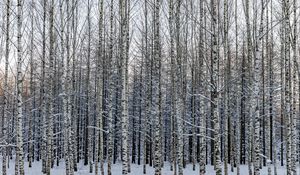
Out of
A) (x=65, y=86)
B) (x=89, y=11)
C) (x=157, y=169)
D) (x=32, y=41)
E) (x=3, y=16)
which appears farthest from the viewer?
(x=32, y=41)

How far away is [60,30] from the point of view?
16.3 meters

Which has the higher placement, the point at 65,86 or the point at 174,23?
the point at 174,23

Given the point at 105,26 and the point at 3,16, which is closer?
the point at 3,16

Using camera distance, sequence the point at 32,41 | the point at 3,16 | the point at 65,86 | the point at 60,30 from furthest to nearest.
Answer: the point at 32,41 < the point at 3,16 < the point at 60,30 < the point at 65,86

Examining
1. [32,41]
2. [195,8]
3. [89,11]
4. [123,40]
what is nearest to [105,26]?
[89,11]

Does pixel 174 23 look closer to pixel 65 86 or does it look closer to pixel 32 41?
pixel 65 86

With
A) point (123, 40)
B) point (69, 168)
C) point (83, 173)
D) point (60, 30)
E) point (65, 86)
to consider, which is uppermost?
point (60, 30)

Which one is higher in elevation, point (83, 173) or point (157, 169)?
point (157, 169)

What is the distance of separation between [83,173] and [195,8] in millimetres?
13479

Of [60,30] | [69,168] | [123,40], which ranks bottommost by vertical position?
[69,168]

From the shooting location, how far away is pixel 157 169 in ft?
44.5

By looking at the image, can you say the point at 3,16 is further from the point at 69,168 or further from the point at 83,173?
the point at 83,173

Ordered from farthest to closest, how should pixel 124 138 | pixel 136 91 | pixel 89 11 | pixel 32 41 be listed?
1. pixel 136 91
2. pixel 32 41
3. pixel 89 11
4. pixel 124 138

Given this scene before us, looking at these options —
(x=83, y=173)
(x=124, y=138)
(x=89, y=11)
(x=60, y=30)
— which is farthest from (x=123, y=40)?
(x=83, y=173)
